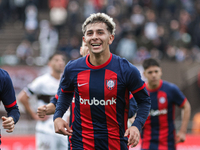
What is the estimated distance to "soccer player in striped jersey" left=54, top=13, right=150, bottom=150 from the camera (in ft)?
13.6

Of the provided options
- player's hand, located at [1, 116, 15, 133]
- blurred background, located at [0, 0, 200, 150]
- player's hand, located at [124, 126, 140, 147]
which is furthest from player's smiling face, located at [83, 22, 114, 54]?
blurred background, located at [0, 0, 200, 150]

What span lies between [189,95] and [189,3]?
19.3ft

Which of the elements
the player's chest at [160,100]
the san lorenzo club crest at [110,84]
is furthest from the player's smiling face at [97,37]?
the player's chest at [160,100]

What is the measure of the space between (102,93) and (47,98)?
11.4 feet

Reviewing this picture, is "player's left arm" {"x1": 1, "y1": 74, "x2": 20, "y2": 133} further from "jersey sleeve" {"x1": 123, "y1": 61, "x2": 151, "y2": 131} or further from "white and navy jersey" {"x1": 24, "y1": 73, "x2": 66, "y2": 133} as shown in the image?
"white and navy jersey" {"x1": 24, "y1": 73, "x2": 66, "y2": 133}

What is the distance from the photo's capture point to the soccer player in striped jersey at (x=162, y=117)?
6543mm

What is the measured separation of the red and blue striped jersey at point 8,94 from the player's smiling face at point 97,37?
110 cm

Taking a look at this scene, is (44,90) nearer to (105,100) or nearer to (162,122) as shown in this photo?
(162,122)

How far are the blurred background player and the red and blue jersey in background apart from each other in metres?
1.63

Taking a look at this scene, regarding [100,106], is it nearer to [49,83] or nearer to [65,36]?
[49,83]

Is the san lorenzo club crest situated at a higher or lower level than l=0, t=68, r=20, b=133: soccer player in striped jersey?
higher

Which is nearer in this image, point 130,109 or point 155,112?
point 130,109

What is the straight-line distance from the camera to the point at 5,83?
4367 millimetres

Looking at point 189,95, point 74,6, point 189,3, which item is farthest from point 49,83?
point 189,3
